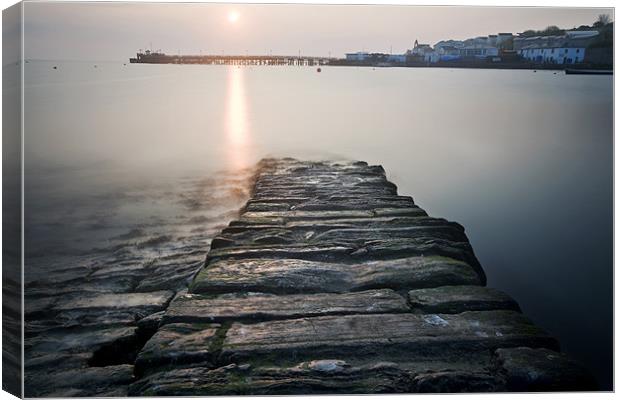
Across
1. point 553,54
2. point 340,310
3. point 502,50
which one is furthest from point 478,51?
point 340,310

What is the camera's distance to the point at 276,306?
3848 mm

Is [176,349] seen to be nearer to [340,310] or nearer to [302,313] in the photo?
[302,313]

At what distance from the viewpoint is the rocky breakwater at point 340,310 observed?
11.8 ft

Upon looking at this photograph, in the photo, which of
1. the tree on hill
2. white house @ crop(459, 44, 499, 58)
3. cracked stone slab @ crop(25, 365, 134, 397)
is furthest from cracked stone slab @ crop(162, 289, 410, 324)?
the tree on hill

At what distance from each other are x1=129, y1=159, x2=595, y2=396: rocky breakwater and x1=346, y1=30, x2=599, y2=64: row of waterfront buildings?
672 millimetres

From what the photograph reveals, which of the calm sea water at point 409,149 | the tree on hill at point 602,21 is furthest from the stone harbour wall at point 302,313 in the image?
the tree on hill at point 602,21

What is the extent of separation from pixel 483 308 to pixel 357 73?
1.55m

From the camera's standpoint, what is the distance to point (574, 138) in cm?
420

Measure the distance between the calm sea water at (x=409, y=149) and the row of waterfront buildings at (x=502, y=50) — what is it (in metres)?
0.08

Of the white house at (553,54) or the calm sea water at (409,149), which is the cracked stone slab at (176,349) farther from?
the white house at (553,54)

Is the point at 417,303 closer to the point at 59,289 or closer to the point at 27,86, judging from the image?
the point at 59,289

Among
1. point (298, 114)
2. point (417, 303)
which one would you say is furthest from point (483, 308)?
point (298, 114)

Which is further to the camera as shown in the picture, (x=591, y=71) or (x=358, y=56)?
(x=358, y=56)

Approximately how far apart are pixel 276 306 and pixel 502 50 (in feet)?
6.61
